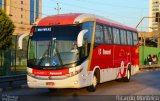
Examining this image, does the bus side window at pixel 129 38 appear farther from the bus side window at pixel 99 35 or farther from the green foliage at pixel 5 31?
the green foliage at pixel 5 31

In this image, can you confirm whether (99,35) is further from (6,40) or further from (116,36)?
(6,40)

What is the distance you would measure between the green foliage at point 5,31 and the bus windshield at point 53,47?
903cm

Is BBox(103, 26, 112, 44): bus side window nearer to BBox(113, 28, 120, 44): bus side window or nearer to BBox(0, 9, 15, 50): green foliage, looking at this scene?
BBox(113, 28, 120, 44): bus side window

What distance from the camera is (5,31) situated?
85.3ft

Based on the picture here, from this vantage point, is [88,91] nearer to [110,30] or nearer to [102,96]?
[102,96]

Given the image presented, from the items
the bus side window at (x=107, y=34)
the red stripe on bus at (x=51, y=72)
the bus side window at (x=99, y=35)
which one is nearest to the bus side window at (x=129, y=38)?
the bus side window at (x=107, y=34)

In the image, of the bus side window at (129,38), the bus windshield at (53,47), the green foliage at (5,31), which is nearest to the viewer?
the bus windshield at (53,47)

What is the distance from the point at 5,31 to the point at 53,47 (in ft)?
Answer: 34.7

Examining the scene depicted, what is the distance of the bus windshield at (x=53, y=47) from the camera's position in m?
15.8

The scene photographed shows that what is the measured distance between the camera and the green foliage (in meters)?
25.4

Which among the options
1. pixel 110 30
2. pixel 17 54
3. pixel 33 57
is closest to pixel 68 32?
pixel 33 57

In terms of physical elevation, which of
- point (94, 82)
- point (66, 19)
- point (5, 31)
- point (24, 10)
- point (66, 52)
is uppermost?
point (24, 10)

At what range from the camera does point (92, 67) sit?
56.6 ft

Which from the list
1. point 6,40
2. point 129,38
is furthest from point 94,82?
point 6,40
